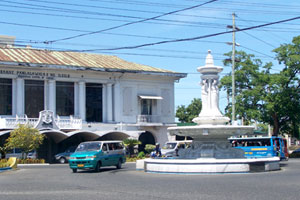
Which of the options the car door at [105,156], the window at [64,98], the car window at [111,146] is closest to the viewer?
the car door at [105,156]

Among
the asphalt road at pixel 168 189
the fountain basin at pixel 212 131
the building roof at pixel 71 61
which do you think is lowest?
the asphalt road at pixel 168 189

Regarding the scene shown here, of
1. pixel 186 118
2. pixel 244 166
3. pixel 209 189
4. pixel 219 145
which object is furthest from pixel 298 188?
pixel 186 118

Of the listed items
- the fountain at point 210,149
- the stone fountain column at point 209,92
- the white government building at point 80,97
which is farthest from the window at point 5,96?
the stone fountain column at point 209,92

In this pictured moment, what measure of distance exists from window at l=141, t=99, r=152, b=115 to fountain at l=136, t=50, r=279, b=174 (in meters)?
22.7

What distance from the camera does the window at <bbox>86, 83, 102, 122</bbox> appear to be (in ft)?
152

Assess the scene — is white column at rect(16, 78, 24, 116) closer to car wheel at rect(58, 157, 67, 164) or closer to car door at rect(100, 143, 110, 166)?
car wheel at rect(58, 157, 67, 164)

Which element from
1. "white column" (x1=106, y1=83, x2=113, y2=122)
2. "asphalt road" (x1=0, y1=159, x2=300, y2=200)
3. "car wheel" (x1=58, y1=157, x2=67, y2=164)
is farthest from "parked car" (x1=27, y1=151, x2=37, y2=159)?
"asphalt road" (x1=0, y1=159, x2=300, y2=200)

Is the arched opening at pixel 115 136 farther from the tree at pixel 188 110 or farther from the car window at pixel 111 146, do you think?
the tree at pixel 188 110

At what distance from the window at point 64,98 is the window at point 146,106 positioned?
718 cm

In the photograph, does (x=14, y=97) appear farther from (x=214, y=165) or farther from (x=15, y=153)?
(x=214, y=165)

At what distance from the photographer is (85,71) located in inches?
1794

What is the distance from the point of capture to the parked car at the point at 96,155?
26.1 m

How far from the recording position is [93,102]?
46.7 meters

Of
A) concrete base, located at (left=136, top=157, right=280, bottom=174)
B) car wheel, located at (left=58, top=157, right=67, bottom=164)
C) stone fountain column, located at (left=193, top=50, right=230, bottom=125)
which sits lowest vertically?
car wheel, located at (left=58, top=157, right=67, bottom=164)
